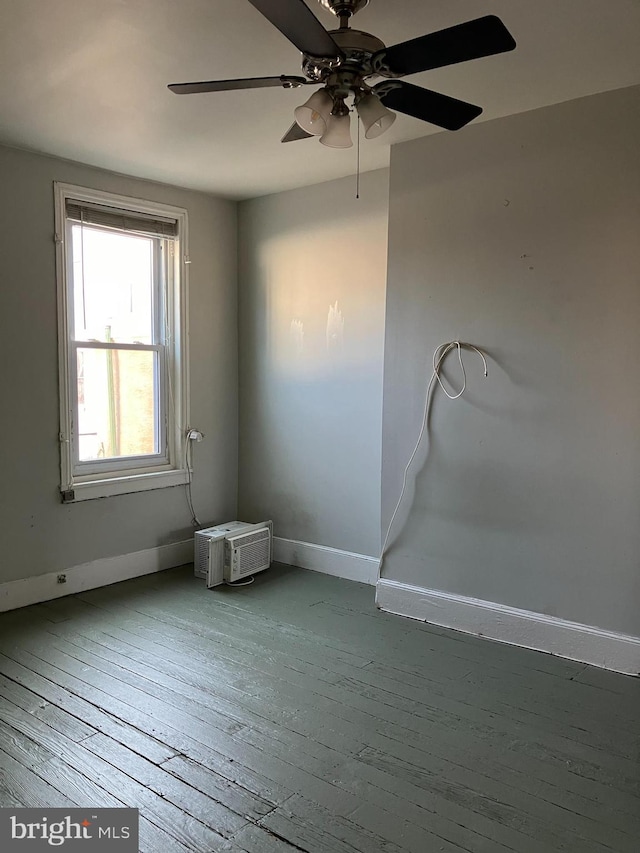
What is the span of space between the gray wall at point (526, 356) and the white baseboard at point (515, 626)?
0.05m

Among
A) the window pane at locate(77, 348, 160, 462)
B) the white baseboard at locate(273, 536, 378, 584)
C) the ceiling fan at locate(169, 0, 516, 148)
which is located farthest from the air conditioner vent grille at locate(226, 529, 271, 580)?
the ceiling fan at locate(169, 0, 516, 148)

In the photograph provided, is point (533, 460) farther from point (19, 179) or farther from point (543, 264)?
point (19, 179)

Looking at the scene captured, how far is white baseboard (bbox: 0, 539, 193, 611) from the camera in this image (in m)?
3.67

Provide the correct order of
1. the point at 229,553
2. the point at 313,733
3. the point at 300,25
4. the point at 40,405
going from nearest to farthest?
the point at 300,25, the point at 313,733, the point at 40,405, the point at 229,553

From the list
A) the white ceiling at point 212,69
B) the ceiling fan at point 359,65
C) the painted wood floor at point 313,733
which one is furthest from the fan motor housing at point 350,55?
the painted wood floor at point 313,733

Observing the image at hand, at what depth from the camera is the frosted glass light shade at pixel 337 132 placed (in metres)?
2.08

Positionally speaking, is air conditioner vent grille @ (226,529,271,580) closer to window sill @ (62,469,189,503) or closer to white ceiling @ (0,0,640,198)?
window sill @ (62,469,189,503)

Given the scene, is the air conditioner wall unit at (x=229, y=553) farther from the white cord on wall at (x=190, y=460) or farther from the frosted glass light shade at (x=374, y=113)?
the frosted glass light shade at (x=374, y=113)

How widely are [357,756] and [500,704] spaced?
71 centimetres

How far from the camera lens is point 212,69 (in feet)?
8.55

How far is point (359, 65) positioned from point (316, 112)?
0.63 ft

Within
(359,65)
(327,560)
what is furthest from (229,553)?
(359,65)

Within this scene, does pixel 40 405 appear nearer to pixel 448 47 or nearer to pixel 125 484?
pixel 125 484

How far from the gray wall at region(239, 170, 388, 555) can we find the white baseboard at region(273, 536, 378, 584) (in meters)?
0.05
